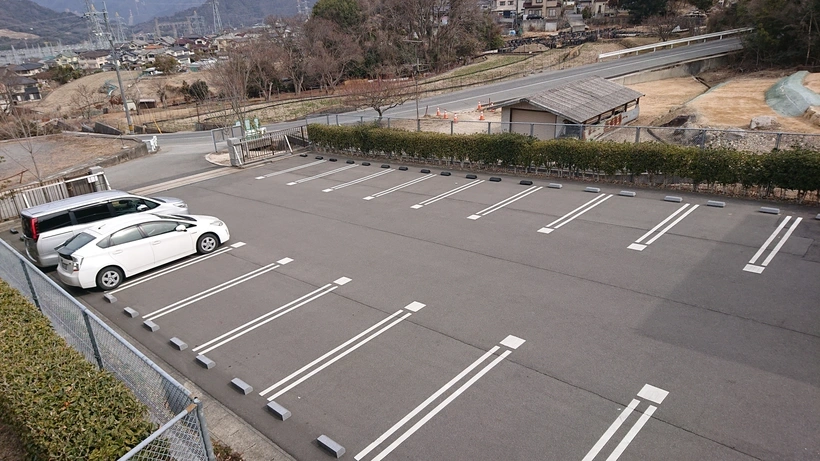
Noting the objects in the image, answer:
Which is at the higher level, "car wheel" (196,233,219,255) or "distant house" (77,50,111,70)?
"distant house" (77,50,111,70)

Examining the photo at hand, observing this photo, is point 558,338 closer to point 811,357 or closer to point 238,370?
point 811,357

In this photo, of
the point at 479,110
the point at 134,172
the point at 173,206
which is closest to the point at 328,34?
the point at 479,110

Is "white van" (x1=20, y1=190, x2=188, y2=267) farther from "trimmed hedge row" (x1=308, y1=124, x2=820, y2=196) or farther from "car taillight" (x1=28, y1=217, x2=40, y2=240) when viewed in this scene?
"trimmed hedge row" (x1=308, y1=124, x2=820, y2=196)

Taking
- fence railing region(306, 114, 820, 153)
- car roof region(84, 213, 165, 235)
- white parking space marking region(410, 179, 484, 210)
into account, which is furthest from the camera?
fence railing region(306, 114, 820, 153)

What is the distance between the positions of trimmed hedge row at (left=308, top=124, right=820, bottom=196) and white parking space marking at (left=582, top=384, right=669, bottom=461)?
35.6ft

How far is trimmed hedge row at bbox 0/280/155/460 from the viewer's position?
528 centimetres

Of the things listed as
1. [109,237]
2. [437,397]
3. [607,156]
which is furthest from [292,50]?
[437,397]

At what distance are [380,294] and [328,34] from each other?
61578mm

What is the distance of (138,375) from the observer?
21.4 feet

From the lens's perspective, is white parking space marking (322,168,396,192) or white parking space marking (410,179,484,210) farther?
white parking space marking (322,168,396,192)

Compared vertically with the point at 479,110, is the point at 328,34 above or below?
above

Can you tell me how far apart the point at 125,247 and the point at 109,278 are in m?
0.78

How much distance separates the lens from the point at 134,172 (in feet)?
82.9

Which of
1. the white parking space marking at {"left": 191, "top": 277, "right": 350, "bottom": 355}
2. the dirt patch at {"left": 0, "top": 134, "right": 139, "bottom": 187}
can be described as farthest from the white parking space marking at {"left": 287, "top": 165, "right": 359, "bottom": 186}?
the dirt patch at {"left": 0, "top": 134, "right": 139, "bottom": 187}
